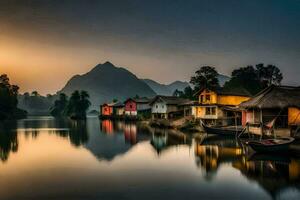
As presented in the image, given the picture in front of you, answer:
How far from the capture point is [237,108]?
141 ft

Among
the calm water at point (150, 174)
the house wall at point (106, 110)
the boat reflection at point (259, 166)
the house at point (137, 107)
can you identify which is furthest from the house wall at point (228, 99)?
the house wall at point (106, 110)

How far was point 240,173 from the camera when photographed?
1981 centimetres

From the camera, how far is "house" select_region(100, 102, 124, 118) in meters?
98.6

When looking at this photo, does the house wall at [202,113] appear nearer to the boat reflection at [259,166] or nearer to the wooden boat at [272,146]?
the boat reflection at [259,166]

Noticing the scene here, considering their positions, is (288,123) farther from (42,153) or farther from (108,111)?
(108,111)

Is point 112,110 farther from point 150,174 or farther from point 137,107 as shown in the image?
point 150,174

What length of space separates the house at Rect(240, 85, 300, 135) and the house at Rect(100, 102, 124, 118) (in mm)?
63031

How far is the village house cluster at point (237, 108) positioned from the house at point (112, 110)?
75cm

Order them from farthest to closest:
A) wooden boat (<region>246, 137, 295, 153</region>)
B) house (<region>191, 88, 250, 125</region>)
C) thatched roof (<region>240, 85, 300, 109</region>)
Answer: house (<region>191, 88, 250, 125</region>) < thatched roof (<region>240, 85, 300, 109</region>) < wooden boat (<region>246, 137, 295, 153</region>)

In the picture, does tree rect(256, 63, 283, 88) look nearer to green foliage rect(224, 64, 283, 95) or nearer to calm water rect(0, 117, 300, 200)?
green foliage rect(224, 64, 283, 95)

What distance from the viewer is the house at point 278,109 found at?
32.1m

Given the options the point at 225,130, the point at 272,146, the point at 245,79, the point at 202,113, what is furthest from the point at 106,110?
the point at 272,146

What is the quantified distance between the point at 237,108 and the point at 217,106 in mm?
7167

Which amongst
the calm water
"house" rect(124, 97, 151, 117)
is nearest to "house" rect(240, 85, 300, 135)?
the calm water
